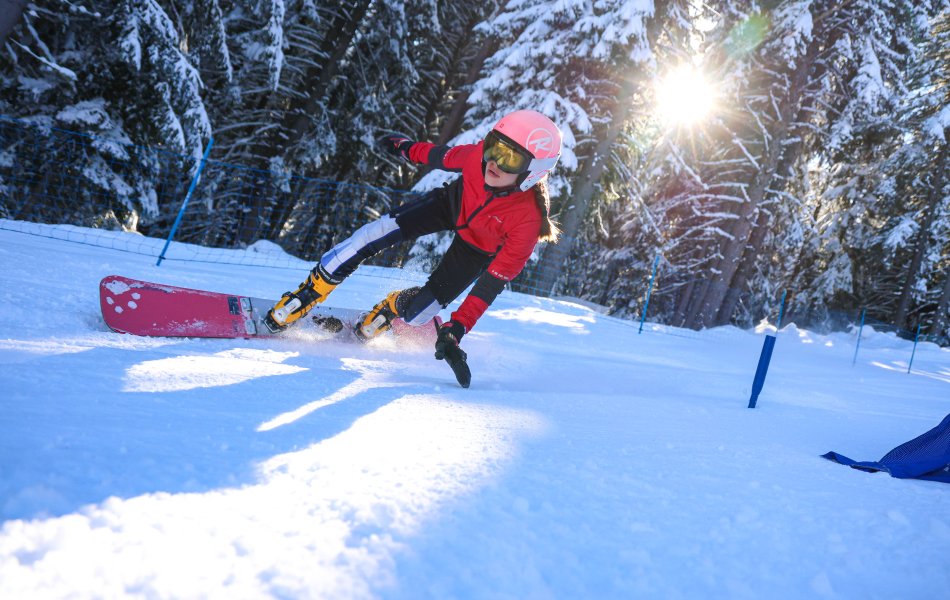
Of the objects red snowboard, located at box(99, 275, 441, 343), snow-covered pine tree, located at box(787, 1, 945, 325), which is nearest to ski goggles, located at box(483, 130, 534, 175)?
red snowboard, located at box(99, 275, 441, 343)

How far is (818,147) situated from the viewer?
48.0 feet

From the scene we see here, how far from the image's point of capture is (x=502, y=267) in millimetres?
3906

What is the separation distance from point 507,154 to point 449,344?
127 centimetres

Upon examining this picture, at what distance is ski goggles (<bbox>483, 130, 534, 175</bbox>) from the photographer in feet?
12.0

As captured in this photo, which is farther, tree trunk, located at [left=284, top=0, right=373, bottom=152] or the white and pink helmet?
tree trunk, located at [left=284, top=0, right=373, bottom=152]

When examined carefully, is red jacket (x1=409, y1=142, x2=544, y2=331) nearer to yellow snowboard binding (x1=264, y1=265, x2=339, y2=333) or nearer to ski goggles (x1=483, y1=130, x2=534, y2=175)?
ski goggles (x1=483, y1=130, x2=534, y2=175)

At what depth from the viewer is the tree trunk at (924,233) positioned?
1752 centimetres

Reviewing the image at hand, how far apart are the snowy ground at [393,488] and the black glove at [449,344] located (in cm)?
22

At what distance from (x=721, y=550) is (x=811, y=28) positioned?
1371 centimetres

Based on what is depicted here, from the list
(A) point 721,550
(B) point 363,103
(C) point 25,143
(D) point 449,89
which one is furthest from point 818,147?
(C) point 25,143

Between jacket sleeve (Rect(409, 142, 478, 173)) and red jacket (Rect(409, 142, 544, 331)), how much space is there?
0.03m

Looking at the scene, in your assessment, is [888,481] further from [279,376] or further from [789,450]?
[279,376]

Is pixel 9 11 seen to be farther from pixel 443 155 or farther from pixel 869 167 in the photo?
pixel 869 167

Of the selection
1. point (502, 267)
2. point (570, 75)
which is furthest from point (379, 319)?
point (570, 75)
